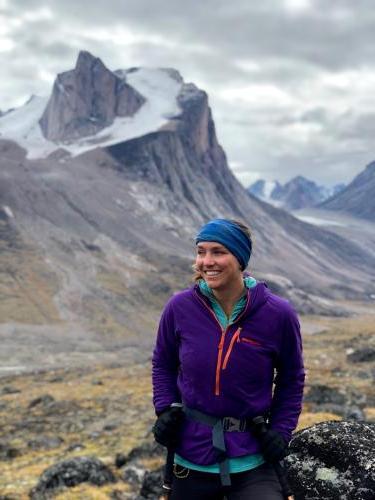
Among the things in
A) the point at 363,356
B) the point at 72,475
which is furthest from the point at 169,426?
the point at 363,356

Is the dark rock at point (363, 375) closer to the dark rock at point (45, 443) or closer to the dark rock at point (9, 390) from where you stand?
the dark rock at point (45, 443)

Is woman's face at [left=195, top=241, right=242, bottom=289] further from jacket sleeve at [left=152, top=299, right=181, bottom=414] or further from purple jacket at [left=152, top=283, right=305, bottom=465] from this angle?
jacket sleeve at [left=152, top=299, right=181, bottom=414]

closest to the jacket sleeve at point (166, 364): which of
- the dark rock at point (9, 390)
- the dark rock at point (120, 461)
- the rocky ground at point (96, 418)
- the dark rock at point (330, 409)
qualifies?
the rocky ground at point (96, 418)

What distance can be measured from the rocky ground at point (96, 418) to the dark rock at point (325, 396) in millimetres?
56

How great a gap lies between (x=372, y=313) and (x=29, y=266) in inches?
4521

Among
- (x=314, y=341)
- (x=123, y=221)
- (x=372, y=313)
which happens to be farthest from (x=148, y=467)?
(x=372, y=313)

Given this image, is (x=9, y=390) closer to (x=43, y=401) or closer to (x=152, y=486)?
(x=43, y=401)

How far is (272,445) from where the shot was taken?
5.38 m

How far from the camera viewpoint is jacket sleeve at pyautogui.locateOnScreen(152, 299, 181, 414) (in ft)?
19.4

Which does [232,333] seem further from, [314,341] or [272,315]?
[314,341]

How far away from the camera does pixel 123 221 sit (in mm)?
189000

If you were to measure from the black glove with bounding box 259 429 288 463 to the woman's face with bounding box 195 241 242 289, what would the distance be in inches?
59.0

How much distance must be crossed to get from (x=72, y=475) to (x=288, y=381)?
1307 centimetres

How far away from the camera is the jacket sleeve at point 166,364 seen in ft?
19.4
